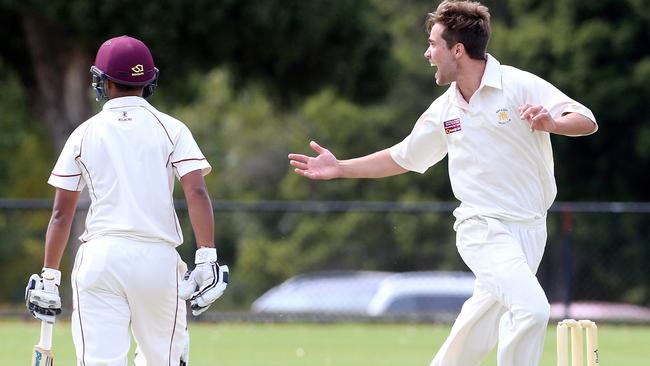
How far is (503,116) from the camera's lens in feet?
20.5

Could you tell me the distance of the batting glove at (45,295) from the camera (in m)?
5.73

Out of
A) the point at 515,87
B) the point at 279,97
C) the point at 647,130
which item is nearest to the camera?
the point at 515,87

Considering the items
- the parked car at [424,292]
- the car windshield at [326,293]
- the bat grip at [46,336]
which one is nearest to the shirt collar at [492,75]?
the bat grip at [46,336]

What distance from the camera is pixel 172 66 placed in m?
20.0

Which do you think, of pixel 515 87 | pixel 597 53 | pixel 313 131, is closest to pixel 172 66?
pixel 597 53

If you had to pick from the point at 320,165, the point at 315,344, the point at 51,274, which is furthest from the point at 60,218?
the point at 315,344

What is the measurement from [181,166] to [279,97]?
1610cm

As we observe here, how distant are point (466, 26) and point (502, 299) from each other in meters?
1.33

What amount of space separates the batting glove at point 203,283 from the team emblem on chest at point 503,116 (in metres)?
1.53

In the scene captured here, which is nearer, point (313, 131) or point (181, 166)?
point (181, 166)

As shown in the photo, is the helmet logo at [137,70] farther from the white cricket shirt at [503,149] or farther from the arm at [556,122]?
the arm at [556,122]

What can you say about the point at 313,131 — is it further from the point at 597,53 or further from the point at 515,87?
the point at 515,87

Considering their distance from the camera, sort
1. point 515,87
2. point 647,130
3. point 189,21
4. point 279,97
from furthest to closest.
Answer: point 647,130
point 279,97
point 189,21
point 515,87

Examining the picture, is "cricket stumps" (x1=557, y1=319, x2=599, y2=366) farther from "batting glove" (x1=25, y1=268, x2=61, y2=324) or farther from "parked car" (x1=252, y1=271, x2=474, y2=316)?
"parked car" (x1=252, y1=271, x2=474, y2=316)
